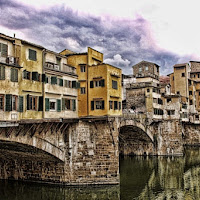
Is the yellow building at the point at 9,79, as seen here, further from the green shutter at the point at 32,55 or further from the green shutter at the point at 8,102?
the green shutter at the point at 32,55

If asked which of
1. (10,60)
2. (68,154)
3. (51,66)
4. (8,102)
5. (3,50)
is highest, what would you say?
(3,50)

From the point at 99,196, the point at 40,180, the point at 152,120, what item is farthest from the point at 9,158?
the point at 152,120

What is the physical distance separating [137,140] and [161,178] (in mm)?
17931

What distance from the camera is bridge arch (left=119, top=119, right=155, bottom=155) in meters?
47.1

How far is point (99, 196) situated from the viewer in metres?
25.0

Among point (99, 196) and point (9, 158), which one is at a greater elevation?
point (9, 158)

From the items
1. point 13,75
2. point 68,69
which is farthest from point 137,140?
point 13,75

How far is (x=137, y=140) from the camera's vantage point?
5197 cm

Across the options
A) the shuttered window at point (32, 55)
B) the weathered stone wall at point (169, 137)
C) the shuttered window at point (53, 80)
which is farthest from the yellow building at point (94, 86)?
the weathered stone wall at point (169, 137)

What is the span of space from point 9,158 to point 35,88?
11.7m

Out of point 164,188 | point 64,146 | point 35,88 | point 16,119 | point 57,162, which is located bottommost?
point 164,188

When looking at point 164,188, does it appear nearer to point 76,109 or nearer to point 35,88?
point 76,109

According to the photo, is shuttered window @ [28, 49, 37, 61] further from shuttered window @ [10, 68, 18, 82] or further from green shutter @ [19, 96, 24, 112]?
green shutter @ [19, 96, 24, 112]

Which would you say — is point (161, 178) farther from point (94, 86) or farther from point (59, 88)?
point (59, 88)
